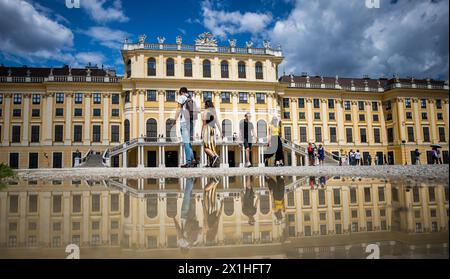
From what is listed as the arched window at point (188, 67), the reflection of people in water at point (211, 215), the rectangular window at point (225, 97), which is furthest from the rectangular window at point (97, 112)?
the reflection of people in water at point (211, 215)

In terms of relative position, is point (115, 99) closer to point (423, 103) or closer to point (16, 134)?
point (16, 134)

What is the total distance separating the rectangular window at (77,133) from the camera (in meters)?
32.3

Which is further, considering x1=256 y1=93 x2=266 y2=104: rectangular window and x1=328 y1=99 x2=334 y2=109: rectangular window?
x1=328 y1=99 x2=334 y2=109: rectangular window

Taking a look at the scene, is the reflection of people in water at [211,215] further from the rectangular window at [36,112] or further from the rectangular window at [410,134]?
the rectangular window at [410,134]

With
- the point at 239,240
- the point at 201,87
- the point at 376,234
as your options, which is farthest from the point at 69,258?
the point at 201,87

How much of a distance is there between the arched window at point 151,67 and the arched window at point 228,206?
30.0 m

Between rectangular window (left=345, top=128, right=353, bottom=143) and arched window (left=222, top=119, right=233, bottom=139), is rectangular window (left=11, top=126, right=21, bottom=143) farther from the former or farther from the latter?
rectangular window (left=345, top=128, right=353, bottom=143)

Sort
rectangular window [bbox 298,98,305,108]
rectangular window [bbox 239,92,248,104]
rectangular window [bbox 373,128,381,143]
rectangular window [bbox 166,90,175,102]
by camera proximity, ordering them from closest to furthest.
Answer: rectangular window [bbox 166,90,175,102] < rectangular window [bbox 239,92,248,104] < rectangular window [bbox 298,98,305,108] < rectangular window [bbox 373,128,381,143]

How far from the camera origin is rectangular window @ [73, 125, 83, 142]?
106ft

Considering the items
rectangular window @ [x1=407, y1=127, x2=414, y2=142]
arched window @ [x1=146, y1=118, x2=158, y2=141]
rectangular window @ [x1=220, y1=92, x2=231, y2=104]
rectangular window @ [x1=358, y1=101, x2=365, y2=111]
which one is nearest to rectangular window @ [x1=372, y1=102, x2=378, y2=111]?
rectangular window @ [x1=358, y1=101, x2=365, y2=111]

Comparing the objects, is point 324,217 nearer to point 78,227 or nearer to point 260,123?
point 78,227

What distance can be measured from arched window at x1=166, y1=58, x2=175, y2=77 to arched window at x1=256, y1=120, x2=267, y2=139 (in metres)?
10.6

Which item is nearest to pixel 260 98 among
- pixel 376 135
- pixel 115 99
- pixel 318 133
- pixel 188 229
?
pixel 318 133
